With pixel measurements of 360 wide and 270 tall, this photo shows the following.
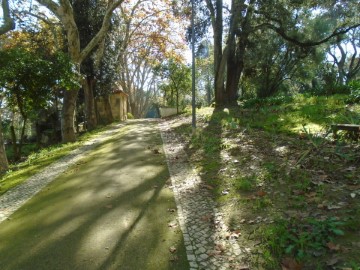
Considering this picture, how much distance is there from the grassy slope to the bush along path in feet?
3.26

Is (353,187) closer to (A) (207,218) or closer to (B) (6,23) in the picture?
(A) (207,218)

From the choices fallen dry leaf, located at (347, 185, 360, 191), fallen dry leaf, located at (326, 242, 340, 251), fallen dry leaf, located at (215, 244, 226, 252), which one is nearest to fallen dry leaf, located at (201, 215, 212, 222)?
fallen dry leaf, located at (215, 244, 226, 252)

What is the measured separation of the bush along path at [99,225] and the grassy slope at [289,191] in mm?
993

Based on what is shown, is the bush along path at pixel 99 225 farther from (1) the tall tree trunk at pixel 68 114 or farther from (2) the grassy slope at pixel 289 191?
(1) the tall tree trunk at pixel 68 114

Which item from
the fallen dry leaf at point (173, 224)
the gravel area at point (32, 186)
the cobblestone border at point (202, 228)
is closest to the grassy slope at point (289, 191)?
the cobblestone border at point (202, 228)

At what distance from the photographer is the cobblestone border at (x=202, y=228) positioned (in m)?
3.83

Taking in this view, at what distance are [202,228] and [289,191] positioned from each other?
150 centimetres

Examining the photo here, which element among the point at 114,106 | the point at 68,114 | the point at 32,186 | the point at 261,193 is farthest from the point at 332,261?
the point at 114,106

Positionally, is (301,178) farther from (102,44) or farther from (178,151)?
(102,44)

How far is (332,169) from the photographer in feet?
17.7

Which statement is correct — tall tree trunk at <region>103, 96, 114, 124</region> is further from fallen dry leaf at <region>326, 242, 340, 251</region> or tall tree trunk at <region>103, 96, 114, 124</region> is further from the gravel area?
fallen dry leaf at <region>326, 242, 340, 251</region>

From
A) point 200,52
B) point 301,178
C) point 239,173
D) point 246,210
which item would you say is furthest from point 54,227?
point 200,52

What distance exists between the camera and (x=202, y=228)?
183 inches

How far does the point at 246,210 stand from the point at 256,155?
8.10 ft
